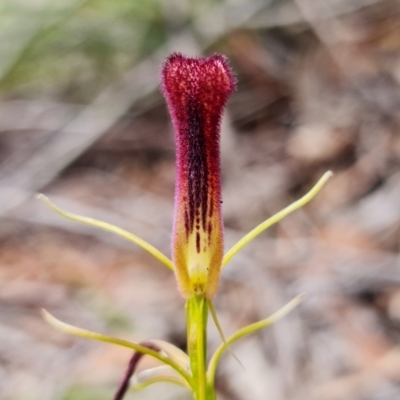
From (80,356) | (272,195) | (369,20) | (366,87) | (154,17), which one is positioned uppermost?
(154,17)

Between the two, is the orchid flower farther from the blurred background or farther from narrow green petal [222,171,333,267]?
the blurred background

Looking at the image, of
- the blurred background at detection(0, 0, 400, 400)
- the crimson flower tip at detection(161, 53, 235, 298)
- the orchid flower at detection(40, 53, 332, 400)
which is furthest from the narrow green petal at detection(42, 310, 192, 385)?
→ the blurred background at detection(0, 0, 400, 400)

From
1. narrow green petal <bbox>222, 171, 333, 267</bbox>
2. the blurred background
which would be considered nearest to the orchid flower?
narrow green petal <bbox>222, 171, 333, 267</bbox>

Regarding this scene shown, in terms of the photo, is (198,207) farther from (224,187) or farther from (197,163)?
(224,187)

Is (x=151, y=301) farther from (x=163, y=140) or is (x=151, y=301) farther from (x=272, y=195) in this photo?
(x=163, y=140)

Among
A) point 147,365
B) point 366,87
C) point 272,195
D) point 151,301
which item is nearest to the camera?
point 147,365

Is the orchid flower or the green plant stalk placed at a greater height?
the orchid flower

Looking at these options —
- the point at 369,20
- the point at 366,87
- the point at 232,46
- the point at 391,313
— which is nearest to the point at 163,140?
the point at 232,46

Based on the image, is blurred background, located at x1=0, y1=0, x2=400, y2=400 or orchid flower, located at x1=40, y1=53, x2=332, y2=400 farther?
blurred background, located at x1=0, y1=0, x2=400, y2=400
